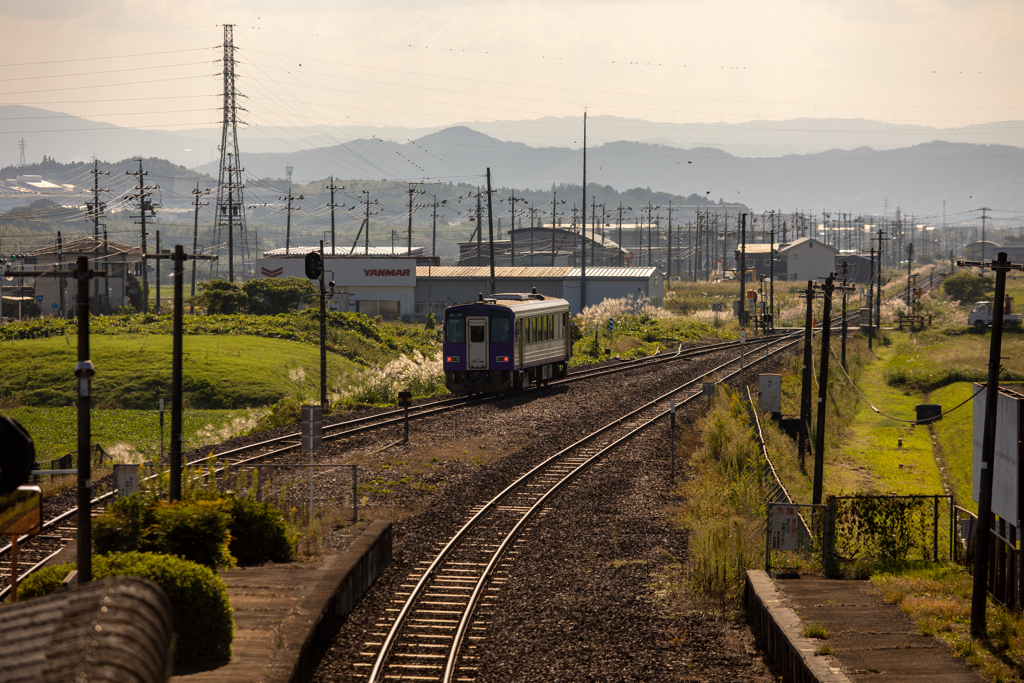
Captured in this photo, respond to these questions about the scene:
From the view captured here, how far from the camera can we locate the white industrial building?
7012 centimetres

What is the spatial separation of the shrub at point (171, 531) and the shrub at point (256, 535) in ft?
3.24

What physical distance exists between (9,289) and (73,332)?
31279 millimetres

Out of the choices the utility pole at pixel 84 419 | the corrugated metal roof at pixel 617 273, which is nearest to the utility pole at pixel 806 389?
the utility pole at pixel 84 419

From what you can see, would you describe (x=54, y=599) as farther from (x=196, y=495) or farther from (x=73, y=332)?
(x=73, y=332)

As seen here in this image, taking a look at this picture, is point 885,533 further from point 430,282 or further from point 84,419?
point 430,282

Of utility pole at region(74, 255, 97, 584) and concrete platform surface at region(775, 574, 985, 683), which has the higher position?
utility pole at region(74, 255, 97, 584)

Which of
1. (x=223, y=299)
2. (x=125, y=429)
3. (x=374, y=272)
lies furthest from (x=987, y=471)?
(x=374, y=272)

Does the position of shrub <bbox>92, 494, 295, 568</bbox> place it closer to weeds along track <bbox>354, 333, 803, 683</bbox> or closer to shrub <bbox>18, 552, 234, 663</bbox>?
shrub <bbox>18, 552, 234, 663</bbox>

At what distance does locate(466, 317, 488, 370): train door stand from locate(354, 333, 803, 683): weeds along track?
879 cm

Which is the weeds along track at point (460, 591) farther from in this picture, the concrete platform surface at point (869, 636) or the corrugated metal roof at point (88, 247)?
the corrugated metal roof at point (88, 247)

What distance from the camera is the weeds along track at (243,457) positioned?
1461 centimetres

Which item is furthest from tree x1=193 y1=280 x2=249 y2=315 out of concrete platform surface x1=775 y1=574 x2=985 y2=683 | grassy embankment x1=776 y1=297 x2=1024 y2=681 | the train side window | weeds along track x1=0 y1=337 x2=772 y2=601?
concrete platform surface x1=775 y1=574 x2=985 y2=683

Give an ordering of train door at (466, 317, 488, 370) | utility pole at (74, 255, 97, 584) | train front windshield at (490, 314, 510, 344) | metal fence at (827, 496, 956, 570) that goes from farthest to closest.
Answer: train door at (466, 317, 488, 370) → train front windshield at (490, 314, 510, 344) → metal fence at (827, 496, 956, 570) → utility pole at (74, 255, 97, 584)

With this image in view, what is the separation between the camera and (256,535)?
14.0m
